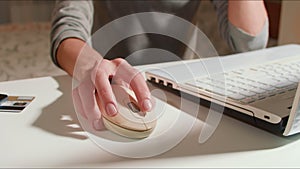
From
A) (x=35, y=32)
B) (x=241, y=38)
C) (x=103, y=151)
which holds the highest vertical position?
(x=103, y=151)

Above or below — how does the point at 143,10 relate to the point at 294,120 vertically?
below

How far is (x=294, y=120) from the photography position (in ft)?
1.48

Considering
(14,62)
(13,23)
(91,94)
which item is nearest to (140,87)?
(91,94)

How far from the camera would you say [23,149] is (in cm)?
47

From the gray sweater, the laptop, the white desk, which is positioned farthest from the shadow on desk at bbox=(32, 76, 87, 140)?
the gray sweater

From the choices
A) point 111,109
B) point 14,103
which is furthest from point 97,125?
point 14,103

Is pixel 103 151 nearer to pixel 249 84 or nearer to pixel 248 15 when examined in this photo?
pixel 249 84

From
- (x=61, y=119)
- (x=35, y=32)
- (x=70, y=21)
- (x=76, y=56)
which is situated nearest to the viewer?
(x=61, y=119)

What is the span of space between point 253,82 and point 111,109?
23 centimetres

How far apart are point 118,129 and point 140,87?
0.22ft

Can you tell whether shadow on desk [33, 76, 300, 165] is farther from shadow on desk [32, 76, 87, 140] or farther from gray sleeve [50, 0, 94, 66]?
gray sleeve [50, 0, 94, 66]

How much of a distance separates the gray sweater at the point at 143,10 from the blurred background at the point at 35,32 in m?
0.88

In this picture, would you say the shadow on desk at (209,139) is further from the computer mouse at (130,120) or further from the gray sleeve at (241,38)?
the gray sleeve at (241,38)

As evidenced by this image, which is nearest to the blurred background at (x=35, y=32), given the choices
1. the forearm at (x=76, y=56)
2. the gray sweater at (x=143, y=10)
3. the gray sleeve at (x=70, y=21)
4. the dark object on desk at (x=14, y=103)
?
the gray sweater at (x=143, y=10)
